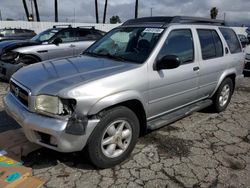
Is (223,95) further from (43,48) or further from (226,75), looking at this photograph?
(43,48)

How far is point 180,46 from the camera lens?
416 centimetres

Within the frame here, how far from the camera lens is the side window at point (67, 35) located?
29.0 feet

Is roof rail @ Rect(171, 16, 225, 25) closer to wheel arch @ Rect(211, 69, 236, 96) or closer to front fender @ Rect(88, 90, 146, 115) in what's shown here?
wheel arch @ Rect(211, 69, 236, 96)

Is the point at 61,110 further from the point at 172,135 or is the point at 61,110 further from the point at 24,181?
the point at 172,135

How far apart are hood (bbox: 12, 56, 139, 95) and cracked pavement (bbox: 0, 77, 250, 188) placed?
0.87m

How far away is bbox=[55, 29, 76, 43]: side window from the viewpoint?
885cm

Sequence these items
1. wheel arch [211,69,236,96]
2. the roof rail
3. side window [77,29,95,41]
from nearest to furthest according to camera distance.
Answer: the roof rail → wheel arch [211,69,236,96] → side window [77,29,95,41]

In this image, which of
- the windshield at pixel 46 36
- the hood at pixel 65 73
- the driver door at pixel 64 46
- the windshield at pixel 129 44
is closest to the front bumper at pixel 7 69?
the driver door at pixel 64 46

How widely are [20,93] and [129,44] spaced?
174 cm

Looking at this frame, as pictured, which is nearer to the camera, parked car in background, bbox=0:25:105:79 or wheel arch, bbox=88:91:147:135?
wheel arch, bbox=88:91:147:135

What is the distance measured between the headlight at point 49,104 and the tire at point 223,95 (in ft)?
11.2

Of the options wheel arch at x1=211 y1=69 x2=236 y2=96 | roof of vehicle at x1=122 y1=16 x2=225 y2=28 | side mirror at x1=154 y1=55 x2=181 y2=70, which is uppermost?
roof of vehicle at x1=122 y1=16 x2=225 y2=28

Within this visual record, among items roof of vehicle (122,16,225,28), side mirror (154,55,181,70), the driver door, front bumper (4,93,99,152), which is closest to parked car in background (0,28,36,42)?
the driver door

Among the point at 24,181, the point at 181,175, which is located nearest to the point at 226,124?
the point at 181,175
